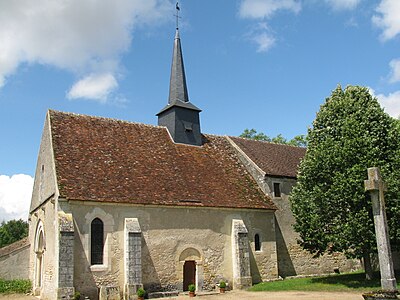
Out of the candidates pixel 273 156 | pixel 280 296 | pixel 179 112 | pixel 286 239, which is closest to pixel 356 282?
pixel 280 296

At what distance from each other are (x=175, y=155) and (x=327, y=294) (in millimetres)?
11275

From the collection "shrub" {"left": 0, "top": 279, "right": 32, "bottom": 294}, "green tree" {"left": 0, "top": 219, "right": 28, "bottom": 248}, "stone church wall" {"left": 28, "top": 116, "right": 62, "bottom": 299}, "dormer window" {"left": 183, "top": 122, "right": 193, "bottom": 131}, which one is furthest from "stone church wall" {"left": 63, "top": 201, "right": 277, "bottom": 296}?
"green tree" {"left": 0, "top": 219, "right": 28, "bottom": 248}

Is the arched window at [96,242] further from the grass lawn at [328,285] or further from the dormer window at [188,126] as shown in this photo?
the dormer window at [188,126]

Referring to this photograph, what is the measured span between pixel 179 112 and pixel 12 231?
4025 cm

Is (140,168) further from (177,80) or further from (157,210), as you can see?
(177,80)

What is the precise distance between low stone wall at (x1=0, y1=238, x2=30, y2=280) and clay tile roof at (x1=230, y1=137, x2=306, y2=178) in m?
15.0

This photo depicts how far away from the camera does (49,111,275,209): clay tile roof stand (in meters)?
19.2

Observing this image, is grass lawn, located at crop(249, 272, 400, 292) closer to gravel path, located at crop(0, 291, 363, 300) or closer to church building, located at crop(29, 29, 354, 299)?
gravel path, located at crop(0, 291, 363, 300)

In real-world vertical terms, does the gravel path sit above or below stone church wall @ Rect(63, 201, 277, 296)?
below

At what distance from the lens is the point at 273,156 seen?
27.6 metres

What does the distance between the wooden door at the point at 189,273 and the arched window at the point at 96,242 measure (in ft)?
14.7

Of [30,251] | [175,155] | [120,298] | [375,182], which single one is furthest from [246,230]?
[30,251]

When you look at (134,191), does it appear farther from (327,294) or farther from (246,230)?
(327,294)

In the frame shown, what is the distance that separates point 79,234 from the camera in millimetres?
17938
